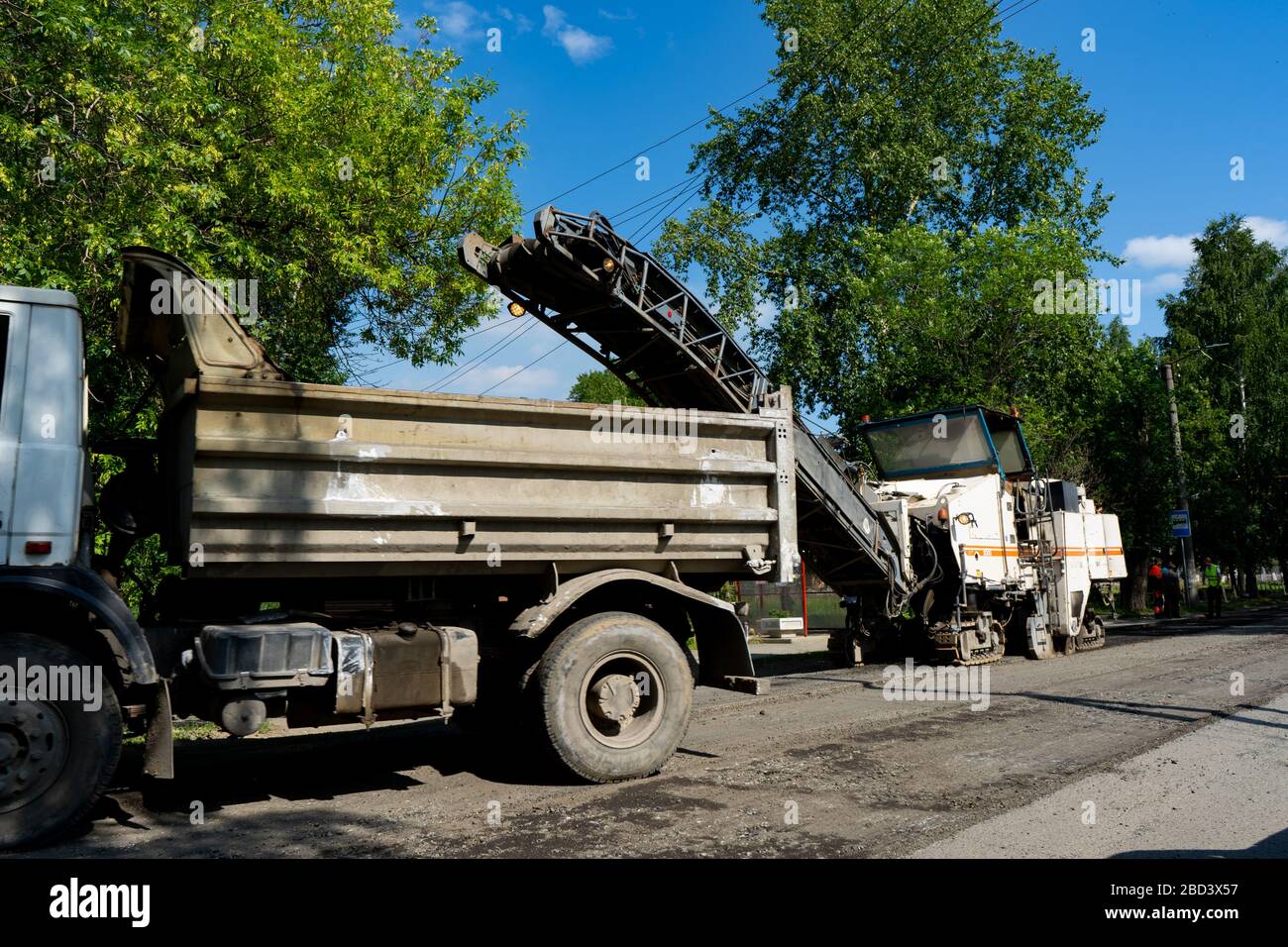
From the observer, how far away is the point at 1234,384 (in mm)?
36750

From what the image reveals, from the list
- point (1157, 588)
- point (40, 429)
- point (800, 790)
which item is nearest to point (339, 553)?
point (40, 429)

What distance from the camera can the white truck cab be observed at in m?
4.61

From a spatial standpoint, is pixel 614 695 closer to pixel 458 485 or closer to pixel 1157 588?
pixel 458 485

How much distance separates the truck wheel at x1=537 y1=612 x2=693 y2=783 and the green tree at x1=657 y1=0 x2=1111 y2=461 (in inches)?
748

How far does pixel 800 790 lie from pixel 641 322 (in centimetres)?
451

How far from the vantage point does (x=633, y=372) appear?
9.38 meters

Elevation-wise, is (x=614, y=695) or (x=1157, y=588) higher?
(x=614, y=695)

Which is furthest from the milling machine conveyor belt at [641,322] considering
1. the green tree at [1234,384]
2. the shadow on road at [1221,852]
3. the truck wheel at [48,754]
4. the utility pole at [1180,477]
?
the green tree at [1234,384]

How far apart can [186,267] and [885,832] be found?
5202 millimetres

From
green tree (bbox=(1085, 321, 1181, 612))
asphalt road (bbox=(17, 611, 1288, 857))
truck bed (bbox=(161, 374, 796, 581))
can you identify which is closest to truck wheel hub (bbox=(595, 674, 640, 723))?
asphalt road (bbox=(17, 611, 1288, 857))

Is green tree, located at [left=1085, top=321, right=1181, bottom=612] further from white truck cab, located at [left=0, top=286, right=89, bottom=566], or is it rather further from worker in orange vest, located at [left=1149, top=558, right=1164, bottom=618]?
white truck cab, located at [left=0, top=286, right=89, bottom=566]

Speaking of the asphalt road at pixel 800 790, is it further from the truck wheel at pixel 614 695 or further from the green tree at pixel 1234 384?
the green tree at pixel 1234 384

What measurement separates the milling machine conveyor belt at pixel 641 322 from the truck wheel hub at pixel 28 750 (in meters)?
4.62
